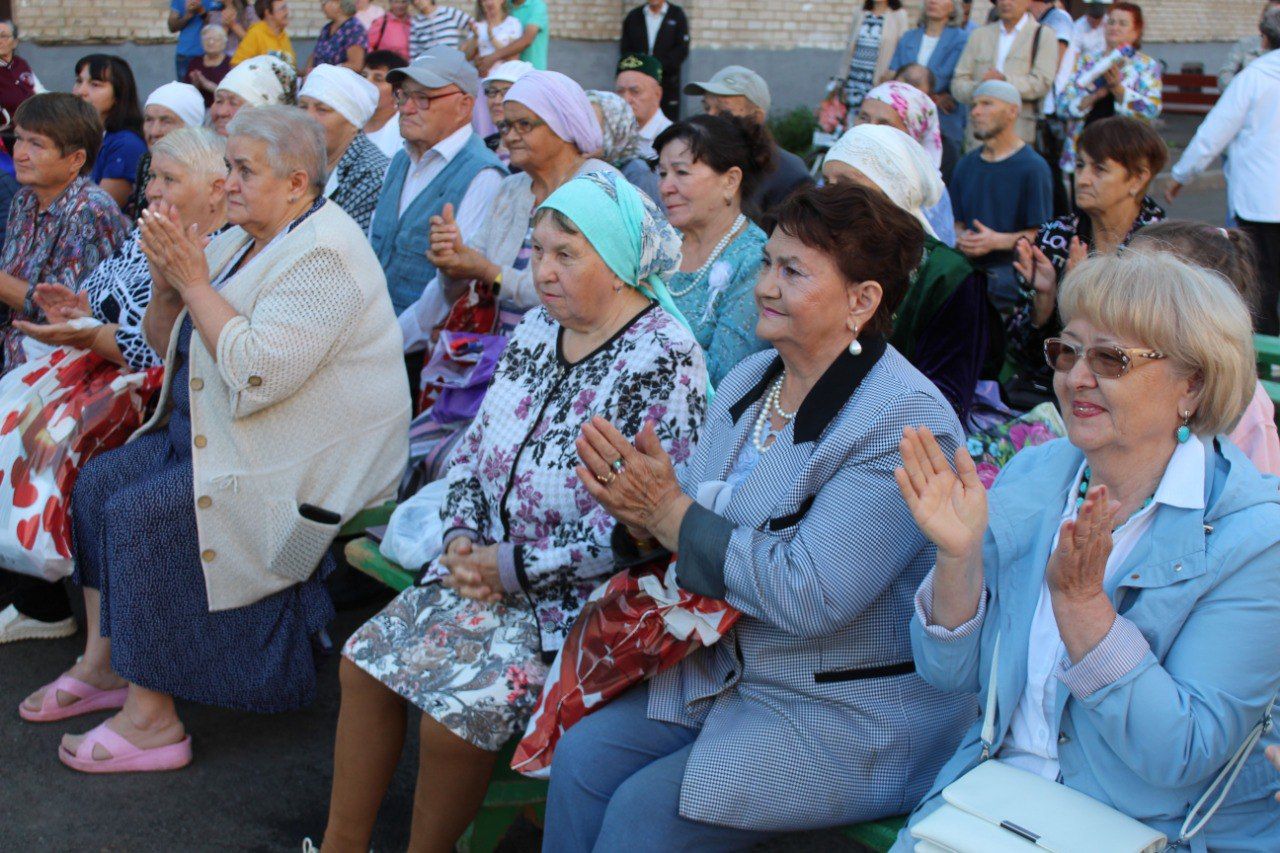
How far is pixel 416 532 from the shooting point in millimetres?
3600

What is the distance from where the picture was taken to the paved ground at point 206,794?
11.7 feet

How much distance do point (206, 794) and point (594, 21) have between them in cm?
1237

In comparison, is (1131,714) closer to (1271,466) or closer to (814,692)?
(814,692)

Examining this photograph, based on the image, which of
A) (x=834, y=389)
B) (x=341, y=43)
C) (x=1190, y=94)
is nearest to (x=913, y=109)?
(x=834, y=389)

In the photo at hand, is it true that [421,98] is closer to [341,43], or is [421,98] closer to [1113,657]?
[1113,657]

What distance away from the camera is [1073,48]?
11117mm

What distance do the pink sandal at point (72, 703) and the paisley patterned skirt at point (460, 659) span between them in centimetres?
139

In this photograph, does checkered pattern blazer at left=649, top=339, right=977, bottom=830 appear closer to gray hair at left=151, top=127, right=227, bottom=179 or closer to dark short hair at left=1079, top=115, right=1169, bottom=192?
dark short hair at left=1079, top=115, right=1169, bottom=192

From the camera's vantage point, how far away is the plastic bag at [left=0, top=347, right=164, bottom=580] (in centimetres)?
409

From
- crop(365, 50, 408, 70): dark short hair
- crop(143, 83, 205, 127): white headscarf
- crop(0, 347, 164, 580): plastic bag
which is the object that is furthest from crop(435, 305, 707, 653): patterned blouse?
crop(365, 50, 408, 70): dark short hair

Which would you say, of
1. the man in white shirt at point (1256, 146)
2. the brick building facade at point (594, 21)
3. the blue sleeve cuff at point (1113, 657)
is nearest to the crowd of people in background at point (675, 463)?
the blue sleeve cuff at point (1113, 657)

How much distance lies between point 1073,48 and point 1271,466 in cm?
885

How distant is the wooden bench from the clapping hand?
59.5 feet

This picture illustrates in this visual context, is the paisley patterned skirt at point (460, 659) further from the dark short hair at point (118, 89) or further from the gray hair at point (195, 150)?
the dark short hair at point (118, 89)
